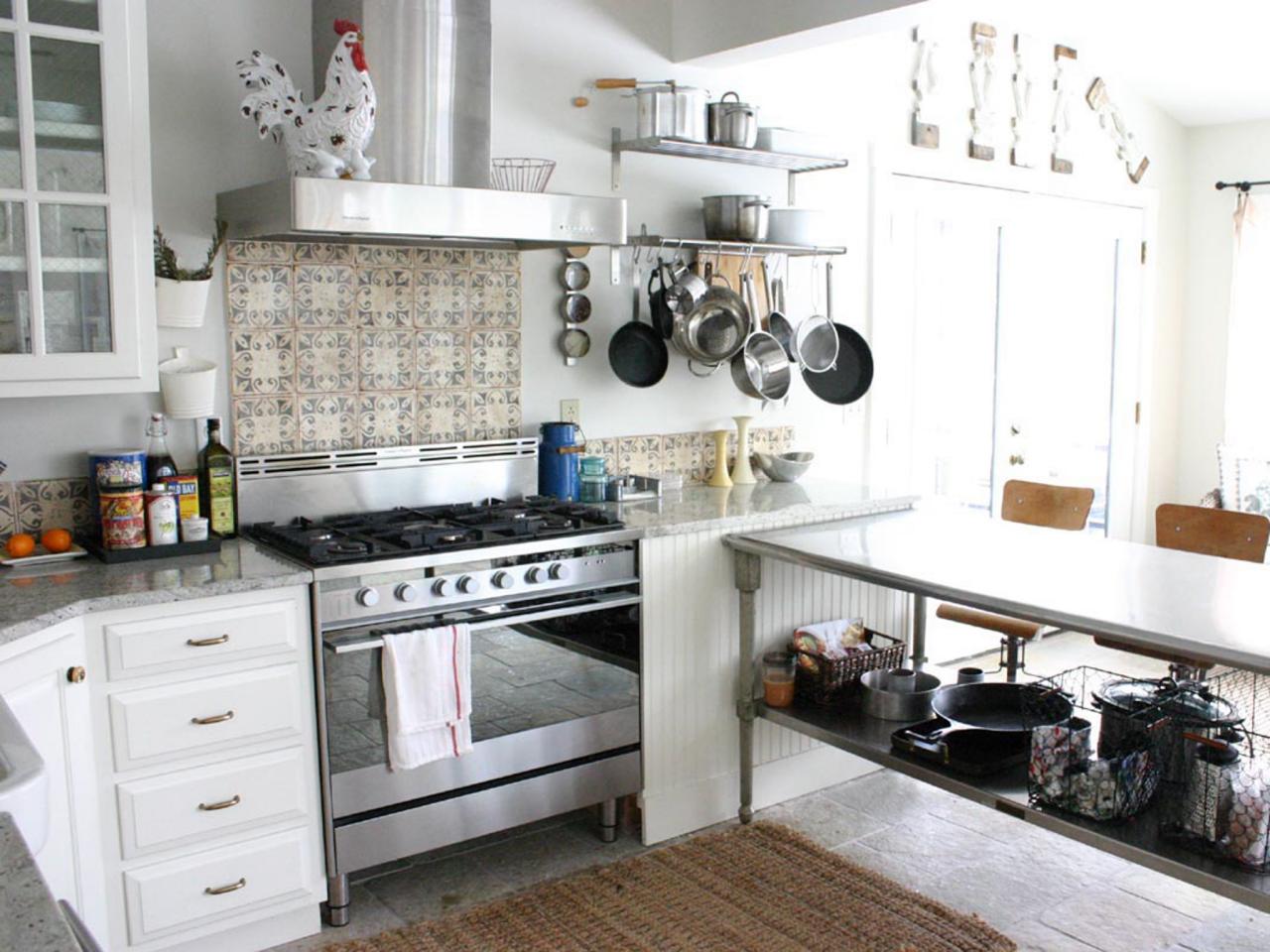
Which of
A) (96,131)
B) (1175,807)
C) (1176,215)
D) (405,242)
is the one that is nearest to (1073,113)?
(1176,215)

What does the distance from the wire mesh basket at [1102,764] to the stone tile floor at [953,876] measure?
0.44 m

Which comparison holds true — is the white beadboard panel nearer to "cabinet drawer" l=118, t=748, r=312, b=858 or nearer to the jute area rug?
the jute area rug

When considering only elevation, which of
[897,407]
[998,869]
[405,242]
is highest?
[405,242]

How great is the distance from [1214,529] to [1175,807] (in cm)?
155

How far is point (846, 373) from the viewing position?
13.9ft

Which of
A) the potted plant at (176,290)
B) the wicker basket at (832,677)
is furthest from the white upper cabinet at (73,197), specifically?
the wicker basket at (832,677)

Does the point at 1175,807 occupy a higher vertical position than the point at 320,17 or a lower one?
lower

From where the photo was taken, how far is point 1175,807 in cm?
245

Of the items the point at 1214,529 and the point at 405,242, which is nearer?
the point at 405,242

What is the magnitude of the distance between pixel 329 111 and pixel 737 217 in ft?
4.81

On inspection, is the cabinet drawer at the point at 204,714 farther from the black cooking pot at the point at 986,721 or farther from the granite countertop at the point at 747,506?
the black cooking pot at the point at 986,721

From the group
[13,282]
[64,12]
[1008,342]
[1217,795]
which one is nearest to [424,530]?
[13,282]

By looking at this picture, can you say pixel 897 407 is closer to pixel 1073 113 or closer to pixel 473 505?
pixel 1073 113

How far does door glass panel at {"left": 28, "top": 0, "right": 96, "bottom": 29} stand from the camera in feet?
8.27
